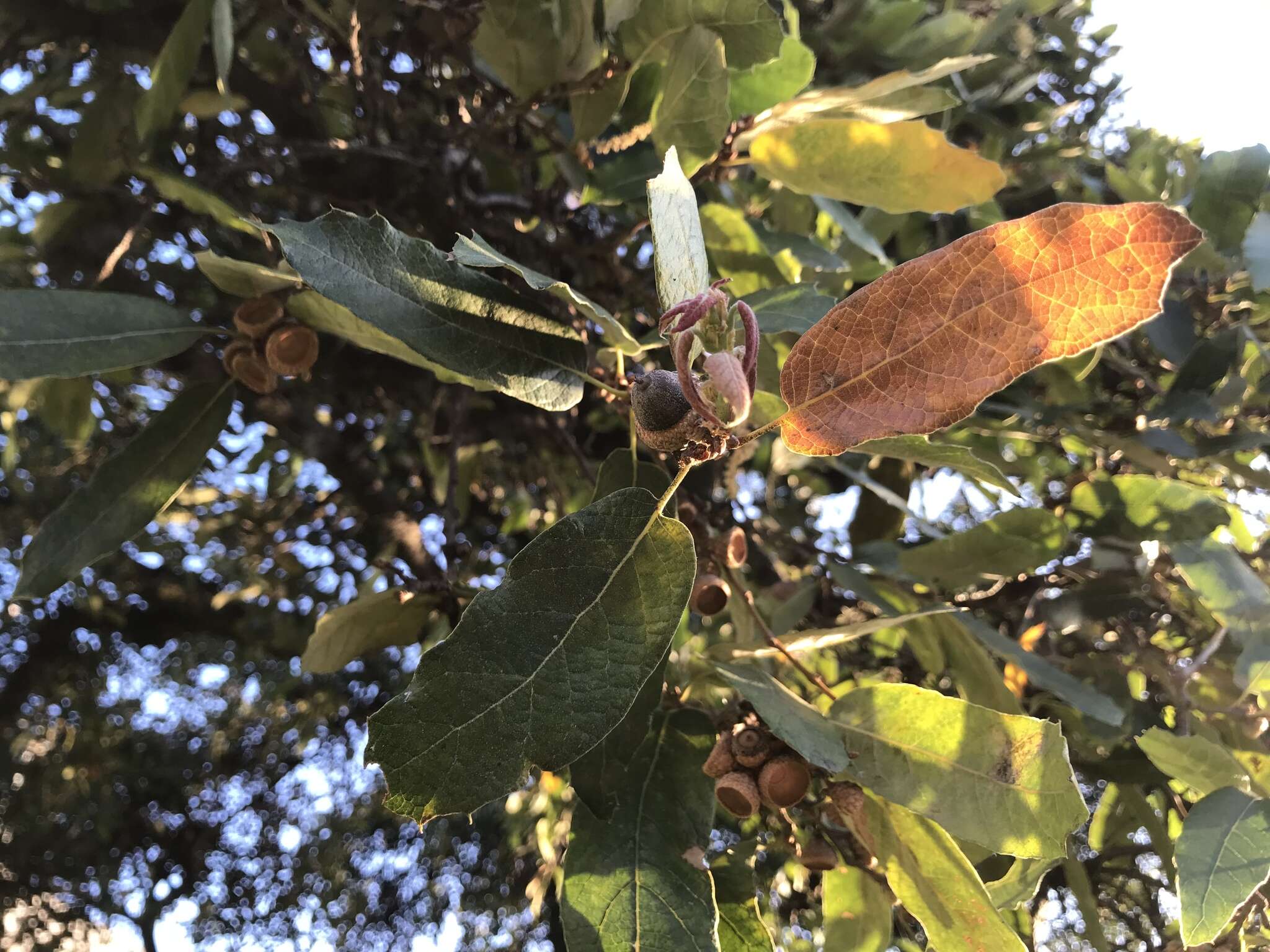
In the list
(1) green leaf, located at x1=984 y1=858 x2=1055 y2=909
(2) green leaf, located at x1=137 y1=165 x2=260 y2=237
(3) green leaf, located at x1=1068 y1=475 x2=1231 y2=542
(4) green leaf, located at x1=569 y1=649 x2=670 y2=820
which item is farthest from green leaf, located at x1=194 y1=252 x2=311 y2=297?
(3) green leaf, located at x1=1068 y1=475 x2=1231 y2=542

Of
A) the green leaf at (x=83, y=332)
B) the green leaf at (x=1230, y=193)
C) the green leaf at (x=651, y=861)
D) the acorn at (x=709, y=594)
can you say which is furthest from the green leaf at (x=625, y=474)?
the green leaf at (x=1230, y=193)

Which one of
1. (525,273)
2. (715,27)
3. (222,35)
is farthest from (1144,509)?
(222,35)

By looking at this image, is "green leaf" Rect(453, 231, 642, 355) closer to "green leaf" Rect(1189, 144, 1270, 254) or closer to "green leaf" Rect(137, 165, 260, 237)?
"green leaf" Rect(137, 165, 260, 237)

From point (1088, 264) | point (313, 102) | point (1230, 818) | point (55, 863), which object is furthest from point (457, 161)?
point (55, 863)

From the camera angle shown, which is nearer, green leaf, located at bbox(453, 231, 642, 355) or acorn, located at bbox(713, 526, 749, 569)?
green leaf, located at bbox(453, 231, 642, 355)

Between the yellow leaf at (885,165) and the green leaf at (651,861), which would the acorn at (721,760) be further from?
the yellow leaf at (885,165)
